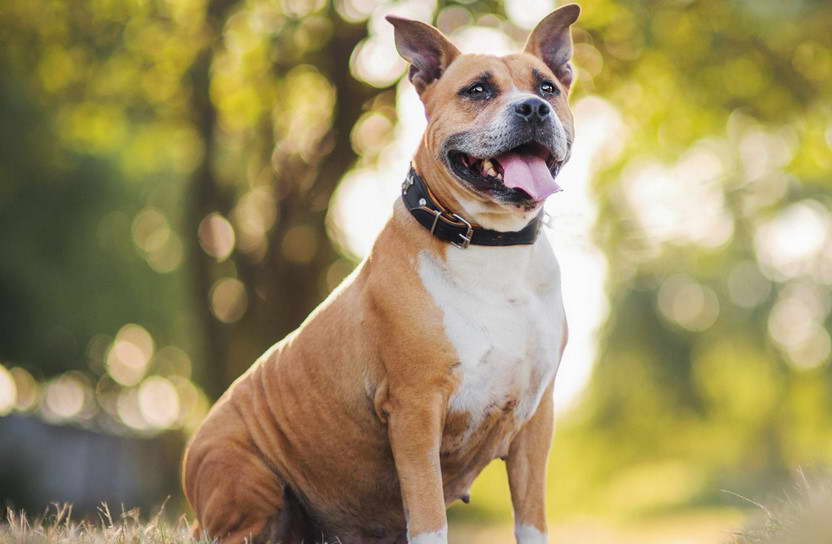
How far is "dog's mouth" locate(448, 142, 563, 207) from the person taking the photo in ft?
14.1

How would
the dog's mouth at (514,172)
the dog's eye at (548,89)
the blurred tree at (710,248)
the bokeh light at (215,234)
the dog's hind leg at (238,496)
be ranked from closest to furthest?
the dog's mouth at (514,172) < the dog's eye at (548,89) < the dog's hind leg at (238,496) < the blurred tree at (710,248) < the bokeh light at (215,234)

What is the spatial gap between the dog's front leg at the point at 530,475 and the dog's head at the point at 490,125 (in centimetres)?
90

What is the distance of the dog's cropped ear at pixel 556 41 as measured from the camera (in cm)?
491

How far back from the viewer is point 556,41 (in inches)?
197

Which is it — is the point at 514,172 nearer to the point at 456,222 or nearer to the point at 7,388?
the point at 456,222

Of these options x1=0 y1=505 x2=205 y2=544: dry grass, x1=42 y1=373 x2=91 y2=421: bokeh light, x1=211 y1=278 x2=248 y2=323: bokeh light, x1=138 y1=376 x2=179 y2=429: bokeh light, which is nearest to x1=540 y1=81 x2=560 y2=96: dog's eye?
x1=0 y1=505 x2=205 y2=544: dry grass

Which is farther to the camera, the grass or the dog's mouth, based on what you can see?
the dog's mouth

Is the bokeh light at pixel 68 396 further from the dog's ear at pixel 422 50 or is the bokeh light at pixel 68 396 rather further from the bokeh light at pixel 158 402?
the dog's ear at pixel 422 50

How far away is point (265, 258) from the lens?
12773mm

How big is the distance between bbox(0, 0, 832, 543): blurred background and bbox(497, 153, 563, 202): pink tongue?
0.55 meters

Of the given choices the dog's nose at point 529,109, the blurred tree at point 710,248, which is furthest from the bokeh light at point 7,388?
the dog's nose at point 529,109

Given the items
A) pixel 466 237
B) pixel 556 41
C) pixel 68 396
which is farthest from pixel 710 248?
pixel 466 237

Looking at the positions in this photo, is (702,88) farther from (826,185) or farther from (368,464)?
(826,185)

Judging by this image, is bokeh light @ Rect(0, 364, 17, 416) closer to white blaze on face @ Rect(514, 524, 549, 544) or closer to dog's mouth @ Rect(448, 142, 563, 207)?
white blaze on face @ Rect(514, 524, 549, 544)
